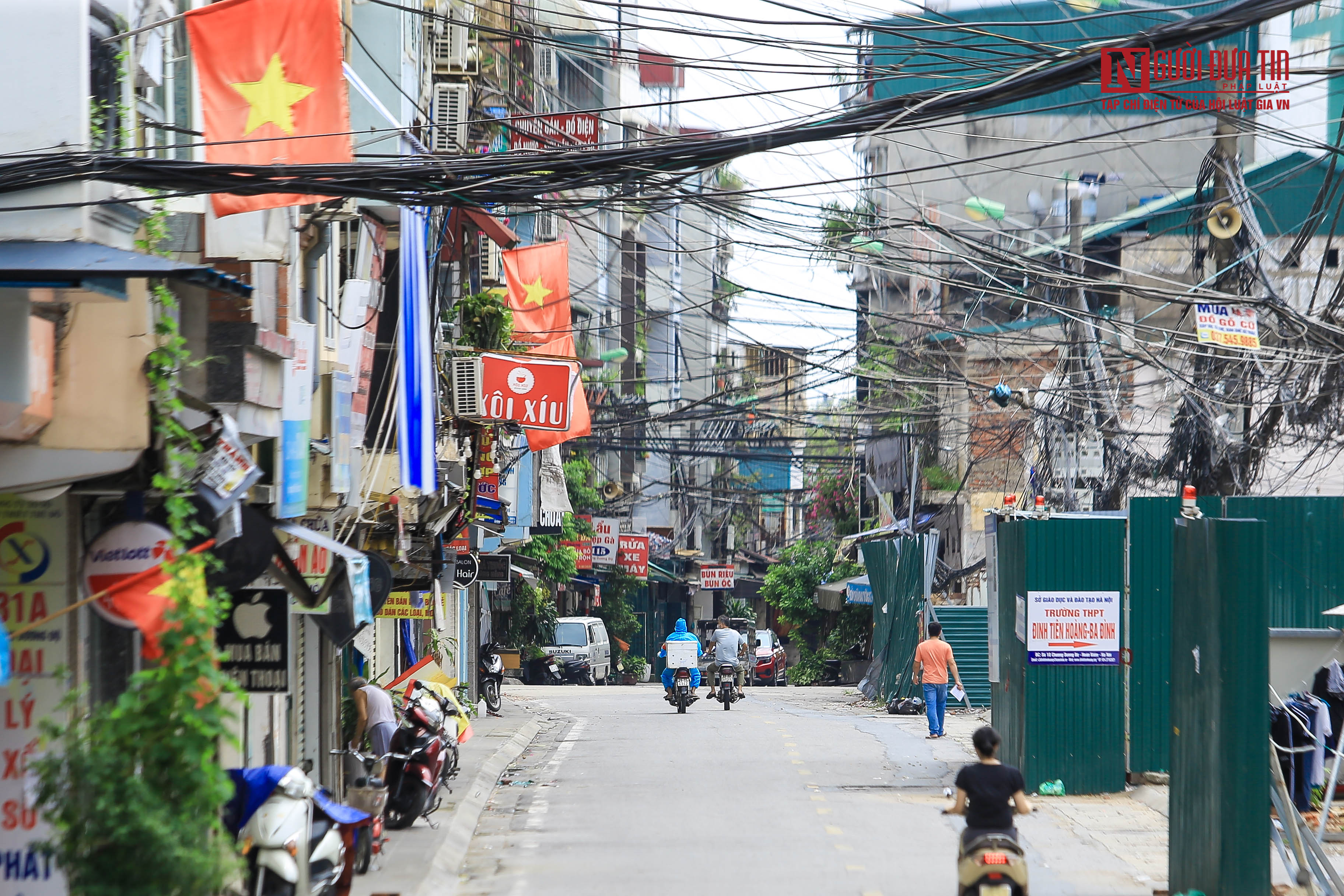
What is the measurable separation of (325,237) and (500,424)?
8.20m

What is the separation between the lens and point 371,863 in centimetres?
1098

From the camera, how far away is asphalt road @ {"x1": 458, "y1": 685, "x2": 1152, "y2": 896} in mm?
10414

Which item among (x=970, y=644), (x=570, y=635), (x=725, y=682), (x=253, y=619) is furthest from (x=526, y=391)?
(x=570, y=635)

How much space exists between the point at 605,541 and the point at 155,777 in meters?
40.2

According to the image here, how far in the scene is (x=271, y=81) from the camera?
825cm

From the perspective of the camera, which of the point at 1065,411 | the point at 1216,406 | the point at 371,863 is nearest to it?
the point at 371,863

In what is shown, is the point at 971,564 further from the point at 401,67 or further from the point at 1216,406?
the point at 401,67

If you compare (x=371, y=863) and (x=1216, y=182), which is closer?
(x=371, y=863)

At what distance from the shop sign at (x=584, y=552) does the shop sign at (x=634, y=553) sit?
1.89 metres

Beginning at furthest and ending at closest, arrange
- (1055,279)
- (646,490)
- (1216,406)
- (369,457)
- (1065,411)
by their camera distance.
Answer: (646,490) < (1065,411) < (1216,406) < (369,457) < (1055,279)

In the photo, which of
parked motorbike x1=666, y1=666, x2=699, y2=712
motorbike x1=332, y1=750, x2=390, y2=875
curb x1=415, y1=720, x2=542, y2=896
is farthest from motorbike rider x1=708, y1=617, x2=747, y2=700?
motorbike x1=332, y1=750, x2=390, y2=875

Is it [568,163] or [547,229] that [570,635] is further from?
[568,163]

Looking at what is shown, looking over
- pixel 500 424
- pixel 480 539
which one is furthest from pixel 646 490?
pixel 500 424

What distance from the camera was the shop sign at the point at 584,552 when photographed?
4369 cm
